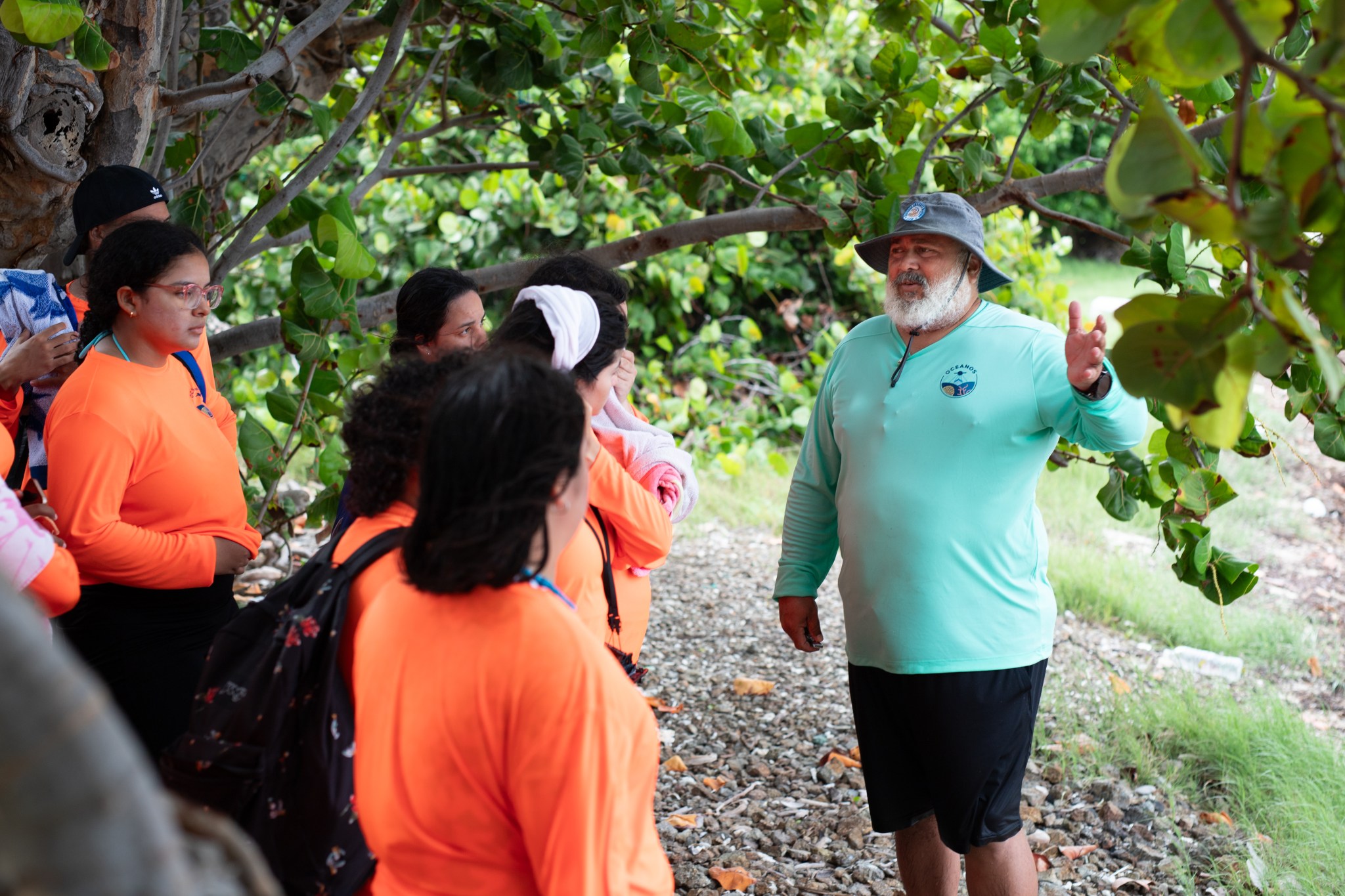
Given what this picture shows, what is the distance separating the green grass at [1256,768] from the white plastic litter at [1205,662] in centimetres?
45

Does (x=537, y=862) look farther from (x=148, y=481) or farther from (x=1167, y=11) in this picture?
(x=148, y=481)

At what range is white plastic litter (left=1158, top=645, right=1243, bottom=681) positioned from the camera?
4.69 meters

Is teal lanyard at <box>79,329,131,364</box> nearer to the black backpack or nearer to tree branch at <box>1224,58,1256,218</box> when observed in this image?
the black backpack

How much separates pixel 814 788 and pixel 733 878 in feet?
2.31

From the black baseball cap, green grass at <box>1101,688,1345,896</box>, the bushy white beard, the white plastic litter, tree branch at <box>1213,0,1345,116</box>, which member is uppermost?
tree branch at <box>1213,0,1345,116</box>

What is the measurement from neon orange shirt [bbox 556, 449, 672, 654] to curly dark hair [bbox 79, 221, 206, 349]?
102cm

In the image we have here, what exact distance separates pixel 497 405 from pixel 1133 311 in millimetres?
698

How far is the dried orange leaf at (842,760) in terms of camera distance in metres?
3.70

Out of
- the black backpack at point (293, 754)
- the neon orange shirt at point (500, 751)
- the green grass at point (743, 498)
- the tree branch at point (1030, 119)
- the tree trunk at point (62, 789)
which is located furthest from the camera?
the green grass at point (743, 498)

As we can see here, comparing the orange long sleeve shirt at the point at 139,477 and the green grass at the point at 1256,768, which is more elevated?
the orange long sleeve shirt at the point at 139,477

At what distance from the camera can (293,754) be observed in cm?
144

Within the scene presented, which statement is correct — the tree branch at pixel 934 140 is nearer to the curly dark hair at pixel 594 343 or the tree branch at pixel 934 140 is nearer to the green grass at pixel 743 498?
the curly dark hair at pixel 594 343

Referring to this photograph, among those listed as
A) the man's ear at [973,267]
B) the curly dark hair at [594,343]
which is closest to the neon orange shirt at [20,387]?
the curly dark hair at [594,343]

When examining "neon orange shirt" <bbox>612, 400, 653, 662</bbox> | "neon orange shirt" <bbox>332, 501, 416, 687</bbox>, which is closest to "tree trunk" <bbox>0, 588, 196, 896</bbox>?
"neon orange shirt" <bbox>332, 501, 416, 687</bbox>
